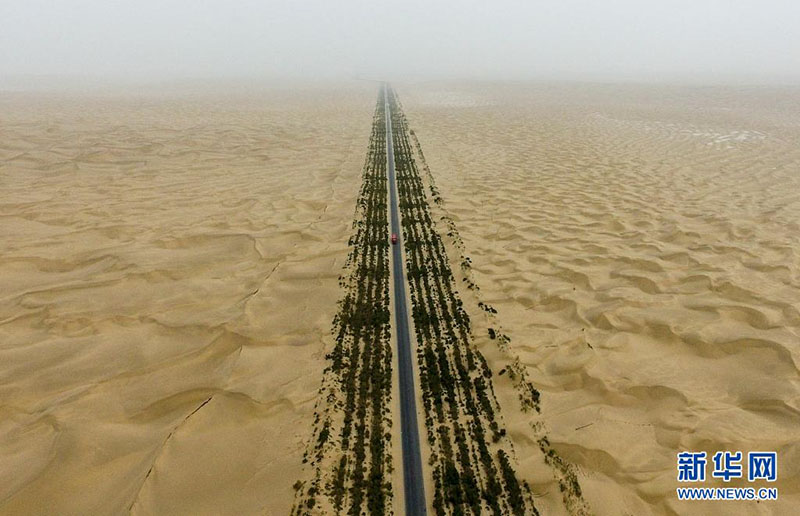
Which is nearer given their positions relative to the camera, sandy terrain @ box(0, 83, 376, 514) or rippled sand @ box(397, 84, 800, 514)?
sandy terrain @ box(0, 83, 376, 514)

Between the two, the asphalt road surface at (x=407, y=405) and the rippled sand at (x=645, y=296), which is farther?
the rippled sand at (x=645, y=296)

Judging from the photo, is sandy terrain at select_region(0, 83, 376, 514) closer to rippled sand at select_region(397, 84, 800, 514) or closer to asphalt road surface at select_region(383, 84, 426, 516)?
asphalt road surface at select_region(383, 84, 426, 516)

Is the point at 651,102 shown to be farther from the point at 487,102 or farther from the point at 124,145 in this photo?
the point at 124,145

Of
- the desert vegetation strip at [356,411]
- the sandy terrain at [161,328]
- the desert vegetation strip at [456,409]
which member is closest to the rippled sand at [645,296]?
the desert vegetation strip at [456,409]

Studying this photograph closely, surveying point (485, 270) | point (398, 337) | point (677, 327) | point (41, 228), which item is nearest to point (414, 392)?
point (398, 337)

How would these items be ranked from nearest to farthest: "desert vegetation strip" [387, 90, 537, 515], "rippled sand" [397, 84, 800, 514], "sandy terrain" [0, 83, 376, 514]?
"desert vegetation strip" [387, 90, 537, 515], "sandy terrain" [0, 83, 376, 514], "rippled sand" [397, 84, 800, 514]

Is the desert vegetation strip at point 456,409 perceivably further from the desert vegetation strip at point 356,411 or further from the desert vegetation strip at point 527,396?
the desert vegetation strip at point 356,411

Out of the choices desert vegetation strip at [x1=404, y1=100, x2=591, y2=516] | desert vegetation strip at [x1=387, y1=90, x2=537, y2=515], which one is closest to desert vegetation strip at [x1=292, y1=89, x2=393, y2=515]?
desert vegetation strip at [x1=387, y1=90, x2=537, y2=515]
